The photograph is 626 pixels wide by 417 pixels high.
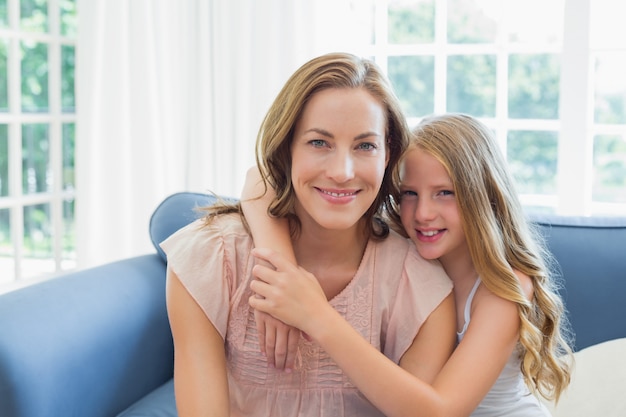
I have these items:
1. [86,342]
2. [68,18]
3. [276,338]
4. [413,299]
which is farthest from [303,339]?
[68,18]

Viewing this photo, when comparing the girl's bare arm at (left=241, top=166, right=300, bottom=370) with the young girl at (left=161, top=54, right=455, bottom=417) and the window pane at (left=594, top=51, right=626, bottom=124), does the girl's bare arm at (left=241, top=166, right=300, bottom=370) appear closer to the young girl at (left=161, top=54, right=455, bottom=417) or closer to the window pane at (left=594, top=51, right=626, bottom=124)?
the young girl at (left=161, top=54, right=455, bottom=417)

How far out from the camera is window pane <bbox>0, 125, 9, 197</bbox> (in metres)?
3.35

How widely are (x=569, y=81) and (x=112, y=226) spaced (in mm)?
2072

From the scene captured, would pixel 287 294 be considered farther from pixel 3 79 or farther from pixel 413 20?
pixel 413 20

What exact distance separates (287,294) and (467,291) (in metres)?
0.45

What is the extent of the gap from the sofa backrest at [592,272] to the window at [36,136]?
7.34 ft

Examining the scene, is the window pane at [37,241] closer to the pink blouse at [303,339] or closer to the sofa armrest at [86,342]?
the sofa armrest at [86,342]

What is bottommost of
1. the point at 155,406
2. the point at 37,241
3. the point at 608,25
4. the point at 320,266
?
the point at 155,406

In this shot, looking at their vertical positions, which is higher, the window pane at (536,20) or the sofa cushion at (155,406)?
the window pane at (536,20)

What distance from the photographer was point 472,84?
11.9 ft

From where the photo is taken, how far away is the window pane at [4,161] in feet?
A: 11.0

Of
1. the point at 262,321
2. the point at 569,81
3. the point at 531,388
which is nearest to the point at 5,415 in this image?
the point at 262,321

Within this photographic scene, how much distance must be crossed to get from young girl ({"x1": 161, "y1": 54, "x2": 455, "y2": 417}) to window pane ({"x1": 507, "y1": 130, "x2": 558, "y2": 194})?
2.01 m

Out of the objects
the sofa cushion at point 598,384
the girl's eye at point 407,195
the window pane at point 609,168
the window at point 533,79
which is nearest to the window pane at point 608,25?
the window at point 533,79
